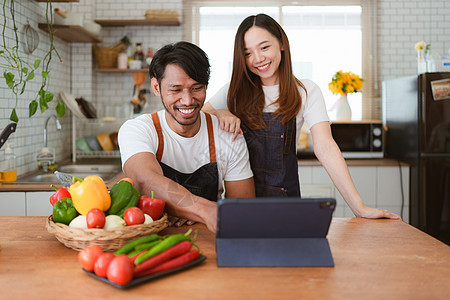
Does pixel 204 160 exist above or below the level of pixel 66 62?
below

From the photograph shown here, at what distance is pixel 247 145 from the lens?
236 centimetres

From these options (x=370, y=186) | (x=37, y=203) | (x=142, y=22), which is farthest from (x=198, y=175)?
(x=142, y=22)

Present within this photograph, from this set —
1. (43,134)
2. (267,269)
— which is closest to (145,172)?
(267,269)

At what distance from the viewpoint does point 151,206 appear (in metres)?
1.50

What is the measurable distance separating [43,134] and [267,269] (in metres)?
2.92

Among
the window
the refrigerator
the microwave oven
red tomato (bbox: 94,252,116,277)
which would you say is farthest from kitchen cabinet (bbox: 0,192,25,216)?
the refrigerator

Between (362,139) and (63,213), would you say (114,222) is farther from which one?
(362,139)

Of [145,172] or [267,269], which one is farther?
[145,172]

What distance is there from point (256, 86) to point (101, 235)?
3.99 ft

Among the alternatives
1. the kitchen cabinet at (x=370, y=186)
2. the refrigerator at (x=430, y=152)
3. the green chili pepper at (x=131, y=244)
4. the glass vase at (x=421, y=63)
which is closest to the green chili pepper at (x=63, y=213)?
the green chili pepper at (x=131, y=244)

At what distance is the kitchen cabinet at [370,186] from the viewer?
3.95 metres

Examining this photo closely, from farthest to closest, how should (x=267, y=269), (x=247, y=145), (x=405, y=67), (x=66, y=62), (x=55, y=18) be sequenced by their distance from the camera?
(x=405, y=67) < (x=66, y=62) < (x=55, y=18) < (x=247, y=145) < (x=267, y=269)

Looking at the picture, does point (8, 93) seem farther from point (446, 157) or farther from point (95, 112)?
point (446, 157)

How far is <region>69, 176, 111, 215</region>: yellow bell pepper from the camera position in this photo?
1395 mm
